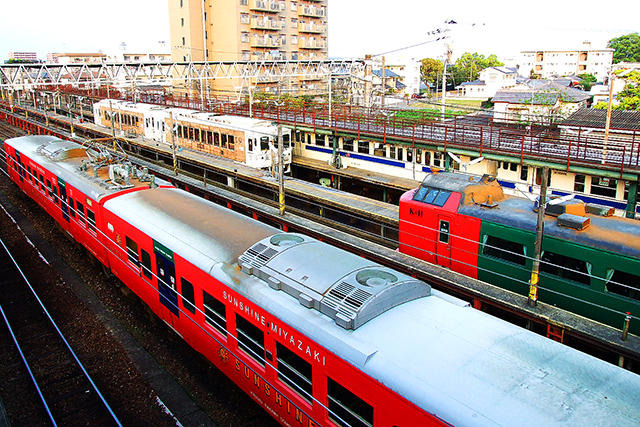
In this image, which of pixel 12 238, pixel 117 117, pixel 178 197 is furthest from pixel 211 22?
pixel 178 197

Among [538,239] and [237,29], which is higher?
[237,29]

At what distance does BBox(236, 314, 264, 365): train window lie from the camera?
26.0 ft

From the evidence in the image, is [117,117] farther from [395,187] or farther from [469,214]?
[469,214]

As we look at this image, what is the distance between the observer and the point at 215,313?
9039mm

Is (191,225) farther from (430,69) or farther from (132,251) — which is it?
(430,69)

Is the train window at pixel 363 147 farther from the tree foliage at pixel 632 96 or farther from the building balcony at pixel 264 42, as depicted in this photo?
the building balcony at pixel 264 42

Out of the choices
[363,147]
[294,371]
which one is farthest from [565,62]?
[294,371]

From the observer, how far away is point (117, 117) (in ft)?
128

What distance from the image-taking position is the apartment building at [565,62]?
103m

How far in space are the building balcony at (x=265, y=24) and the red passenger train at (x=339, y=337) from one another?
5986 cm

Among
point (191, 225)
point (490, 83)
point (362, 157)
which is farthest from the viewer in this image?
point (490, 83)

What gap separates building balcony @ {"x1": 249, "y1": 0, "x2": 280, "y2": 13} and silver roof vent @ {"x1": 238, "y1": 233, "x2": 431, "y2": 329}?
210 feet

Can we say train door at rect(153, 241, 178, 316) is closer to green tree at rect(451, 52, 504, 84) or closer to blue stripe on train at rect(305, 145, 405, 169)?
blue stripe on train at rect(305, 145, 405, 169)

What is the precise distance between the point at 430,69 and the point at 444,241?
328 ft
